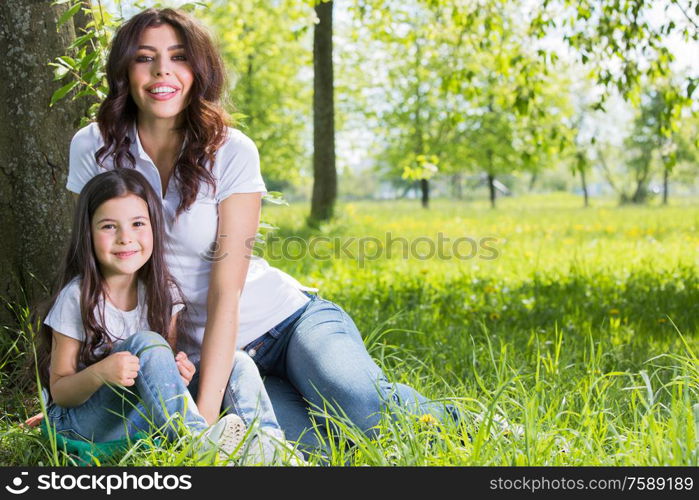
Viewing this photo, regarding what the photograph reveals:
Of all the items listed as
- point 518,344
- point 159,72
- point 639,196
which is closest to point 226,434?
point 159,72

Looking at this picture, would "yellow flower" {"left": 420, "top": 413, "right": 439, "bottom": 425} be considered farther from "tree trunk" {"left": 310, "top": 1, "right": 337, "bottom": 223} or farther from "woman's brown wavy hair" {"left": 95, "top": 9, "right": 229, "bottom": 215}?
"tree trunk" {"left": 310, "top": 1, "right": 337, "bottom": 223}

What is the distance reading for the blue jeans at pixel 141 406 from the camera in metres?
2.24

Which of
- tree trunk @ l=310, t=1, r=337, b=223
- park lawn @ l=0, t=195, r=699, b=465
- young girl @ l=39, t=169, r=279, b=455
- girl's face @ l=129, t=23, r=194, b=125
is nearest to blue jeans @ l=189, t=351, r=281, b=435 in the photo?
young girl @ l=39, t=169, r=279, b=455

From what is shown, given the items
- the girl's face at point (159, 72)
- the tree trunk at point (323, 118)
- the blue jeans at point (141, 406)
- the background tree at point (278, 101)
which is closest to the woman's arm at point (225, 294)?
the blue jeans at point (141, 406)

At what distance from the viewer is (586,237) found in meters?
9.63

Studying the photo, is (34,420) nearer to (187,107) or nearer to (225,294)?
(225,294)

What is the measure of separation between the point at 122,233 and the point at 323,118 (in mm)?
8257

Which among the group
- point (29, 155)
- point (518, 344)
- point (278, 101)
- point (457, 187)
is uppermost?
point (278, 101)

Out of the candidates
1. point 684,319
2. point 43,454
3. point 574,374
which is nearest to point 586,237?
point 684,319

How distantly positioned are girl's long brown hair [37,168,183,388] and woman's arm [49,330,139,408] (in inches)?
1.8

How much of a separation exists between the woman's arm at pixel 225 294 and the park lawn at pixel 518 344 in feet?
0.90

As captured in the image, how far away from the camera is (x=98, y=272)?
245 cm

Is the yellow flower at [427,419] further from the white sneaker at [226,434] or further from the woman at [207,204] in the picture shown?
the white sneaker at [226,434]

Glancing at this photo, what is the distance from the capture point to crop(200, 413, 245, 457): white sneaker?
7.08ft
